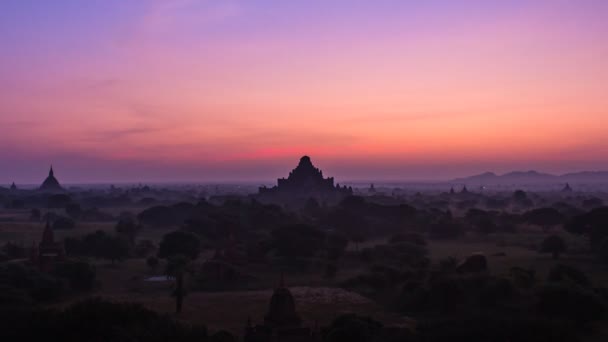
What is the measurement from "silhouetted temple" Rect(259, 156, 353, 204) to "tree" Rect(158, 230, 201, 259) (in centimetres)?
7876

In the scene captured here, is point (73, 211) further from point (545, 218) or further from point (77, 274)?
point (545, 218)

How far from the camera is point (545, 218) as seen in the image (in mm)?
67000

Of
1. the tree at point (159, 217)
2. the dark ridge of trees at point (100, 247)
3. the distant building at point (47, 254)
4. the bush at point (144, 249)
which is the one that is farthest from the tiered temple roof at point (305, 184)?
the distant building at point (47, 254)

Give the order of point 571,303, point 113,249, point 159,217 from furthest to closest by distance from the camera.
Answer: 1. point 159,217
2. point 113,249
3. point 571,303

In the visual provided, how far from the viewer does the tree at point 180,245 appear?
43250 millimetres

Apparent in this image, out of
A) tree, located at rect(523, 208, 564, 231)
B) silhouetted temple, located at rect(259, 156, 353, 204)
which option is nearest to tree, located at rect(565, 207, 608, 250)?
tree, located at rect(523, 208, 564, 231)

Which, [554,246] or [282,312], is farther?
[554,246]

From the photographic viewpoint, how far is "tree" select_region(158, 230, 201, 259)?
43.2 m

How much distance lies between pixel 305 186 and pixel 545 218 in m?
64.6

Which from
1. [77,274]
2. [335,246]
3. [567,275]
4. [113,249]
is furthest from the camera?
[335,246]

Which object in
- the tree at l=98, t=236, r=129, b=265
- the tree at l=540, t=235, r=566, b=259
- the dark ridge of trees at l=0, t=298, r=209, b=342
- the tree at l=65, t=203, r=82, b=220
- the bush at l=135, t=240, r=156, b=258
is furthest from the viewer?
the tree at l=65, t=203, r=82, b=220

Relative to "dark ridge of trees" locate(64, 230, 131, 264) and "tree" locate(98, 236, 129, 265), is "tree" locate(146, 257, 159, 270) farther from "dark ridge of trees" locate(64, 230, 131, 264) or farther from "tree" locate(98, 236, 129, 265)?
"dark ridge of trees" locate(64, 230, 131, 264)

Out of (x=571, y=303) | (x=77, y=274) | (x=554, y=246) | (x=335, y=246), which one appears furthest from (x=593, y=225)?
(x=77, y=274)

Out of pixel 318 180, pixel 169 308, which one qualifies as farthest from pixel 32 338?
pixel 318 180
